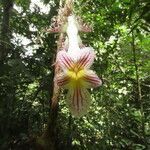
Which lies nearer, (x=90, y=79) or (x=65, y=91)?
(x=90, y=79)

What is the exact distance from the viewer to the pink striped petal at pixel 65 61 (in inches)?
27.5

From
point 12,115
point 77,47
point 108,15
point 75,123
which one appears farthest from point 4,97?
point 77,47

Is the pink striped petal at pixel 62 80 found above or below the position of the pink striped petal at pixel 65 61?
below

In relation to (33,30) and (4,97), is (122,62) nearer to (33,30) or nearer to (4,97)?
(33,30)

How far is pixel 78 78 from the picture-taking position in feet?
2.47

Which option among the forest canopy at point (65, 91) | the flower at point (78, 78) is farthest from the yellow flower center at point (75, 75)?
the forest canopy at point (65, 91)

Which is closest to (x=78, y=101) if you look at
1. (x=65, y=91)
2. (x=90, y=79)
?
(x=90, y=79)

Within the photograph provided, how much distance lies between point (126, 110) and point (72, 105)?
3397mm

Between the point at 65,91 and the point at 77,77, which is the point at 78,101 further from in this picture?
the point at 65,91

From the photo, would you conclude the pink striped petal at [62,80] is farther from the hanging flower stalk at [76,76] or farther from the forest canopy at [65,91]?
the forest canopy at [65,91]

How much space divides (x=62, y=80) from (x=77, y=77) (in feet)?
0.11

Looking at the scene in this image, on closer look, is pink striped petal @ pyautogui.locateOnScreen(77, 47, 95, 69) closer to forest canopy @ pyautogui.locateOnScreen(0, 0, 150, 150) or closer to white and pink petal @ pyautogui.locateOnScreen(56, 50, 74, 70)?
white and pink petal @ pyautogui.locateOnScreen(56, 50, 74, 70)

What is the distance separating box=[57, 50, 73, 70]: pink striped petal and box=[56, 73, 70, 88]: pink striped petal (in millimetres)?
27

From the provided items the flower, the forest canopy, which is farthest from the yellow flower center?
the forest canopy
